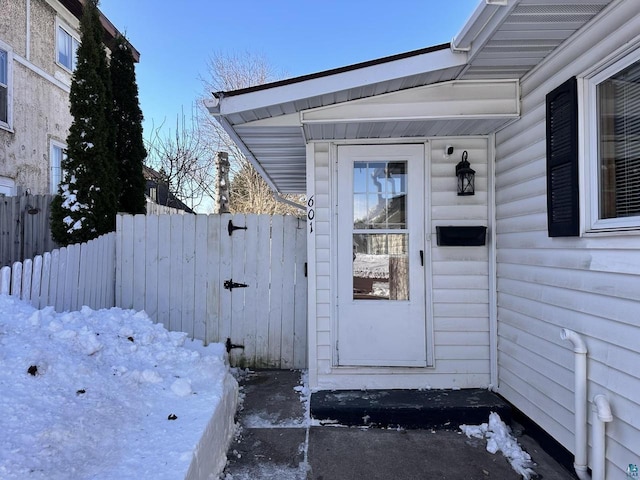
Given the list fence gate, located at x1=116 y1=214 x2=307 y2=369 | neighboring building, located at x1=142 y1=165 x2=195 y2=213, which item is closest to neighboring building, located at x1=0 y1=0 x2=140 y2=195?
neighboring building, located at x1=142 y1=165 x2=195 y2=213

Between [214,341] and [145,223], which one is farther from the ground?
[145,223]

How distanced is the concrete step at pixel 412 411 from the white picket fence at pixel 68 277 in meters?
2.63

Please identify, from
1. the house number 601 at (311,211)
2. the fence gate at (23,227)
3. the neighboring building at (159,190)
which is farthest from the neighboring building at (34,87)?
the house number 601 at (311,211)

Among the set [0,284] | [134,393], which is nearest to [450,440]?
[134,393]

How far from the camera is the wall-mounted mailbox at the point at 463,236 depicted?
3396 mm

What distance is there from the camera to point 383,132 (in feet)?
11.1

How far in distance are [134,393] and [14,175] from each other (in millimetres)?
7249

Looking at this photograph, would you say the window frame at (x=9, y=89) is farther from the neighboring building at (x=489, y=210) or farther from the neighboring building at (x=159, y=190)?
the neighboring building at (x=489, y=210)

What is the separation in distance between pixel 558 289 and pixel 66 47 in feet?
36.7

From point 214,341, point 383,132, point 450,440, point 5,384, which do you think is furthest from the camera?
point 214,341

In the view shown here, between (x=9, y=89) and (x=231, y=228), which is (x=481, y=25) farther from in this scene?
(x=9, y=89)

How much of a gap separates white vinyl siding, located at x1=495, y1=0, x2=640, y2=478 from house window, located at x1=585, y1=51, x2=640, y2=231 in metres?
0.08

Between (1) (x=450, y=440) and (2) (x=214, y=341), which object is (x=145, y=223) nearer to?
(2) (x=214, y=341)

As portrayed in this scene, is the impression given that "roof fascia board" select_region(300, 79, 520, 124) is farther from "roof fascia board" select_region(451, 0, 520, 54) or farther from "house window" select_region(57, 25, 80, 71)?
"house window" select_region(57, 25, 80, 71)
